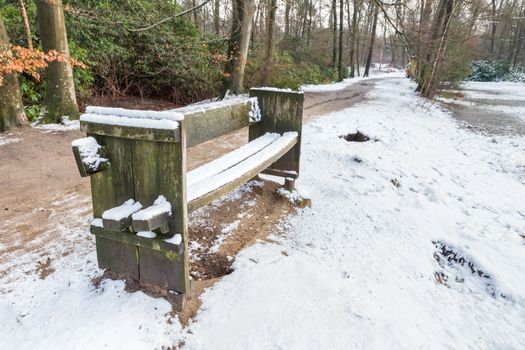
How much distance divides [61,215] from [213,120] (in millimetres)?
1642

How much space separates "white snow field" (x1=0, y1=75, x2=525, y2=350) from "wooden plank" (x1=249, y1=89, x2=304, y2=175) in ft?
1.61

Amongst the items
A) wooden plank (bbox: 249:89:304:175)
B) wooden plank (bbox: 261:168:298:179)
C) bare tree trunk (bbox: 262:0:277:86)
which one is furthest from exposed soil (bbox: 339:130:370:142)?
bare tree trunk (bbox: 262:0:277:86)

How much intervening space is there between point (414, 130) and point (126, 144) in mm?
7445

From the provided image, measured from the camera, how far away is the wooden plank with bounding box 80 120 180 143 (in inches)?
76.3

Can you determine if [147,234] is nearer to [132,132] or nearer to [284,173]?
[132,132]

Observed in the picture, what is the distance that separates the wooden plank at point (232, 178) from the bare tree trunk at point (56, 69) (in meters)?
4.91

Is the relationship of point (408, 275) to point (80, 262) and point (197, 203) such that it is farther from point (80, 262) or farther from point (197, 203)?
point (80, 262)

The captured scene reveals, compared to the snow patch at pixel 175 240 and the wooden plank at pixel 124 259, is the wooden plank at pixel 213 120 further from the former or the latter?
the wooden plank at pixel 124 259

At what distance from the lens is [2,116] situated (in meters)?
5.88

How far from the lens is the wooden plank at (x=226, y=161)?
2.70m

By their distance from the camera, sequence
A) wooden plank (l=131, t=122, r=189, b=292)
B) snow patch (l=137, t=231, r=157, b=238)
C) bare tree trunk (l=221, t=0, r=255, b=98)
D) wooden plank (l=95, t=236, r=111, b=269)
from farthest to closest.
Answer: bare tree trunk (l=221, t=0, r=255, b=98)
wooden plank (l=95, t=236, r=111, b=269)
snow patch (l=137, t=231, r=157, b=238)
wooden plank (l=131, t=122, r=189, b=292)

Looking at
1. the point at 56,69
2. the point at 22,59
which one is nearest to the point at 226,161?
the point at 22,59

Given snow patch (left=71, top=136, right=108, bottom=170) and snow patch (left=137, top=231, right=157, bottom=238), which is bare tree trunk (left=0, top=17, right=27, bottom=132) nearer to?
snow patch (left=71, top=136, right=108, bottom=170)

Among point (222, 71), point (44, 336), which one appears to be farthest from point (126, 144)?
point (222, 71)
